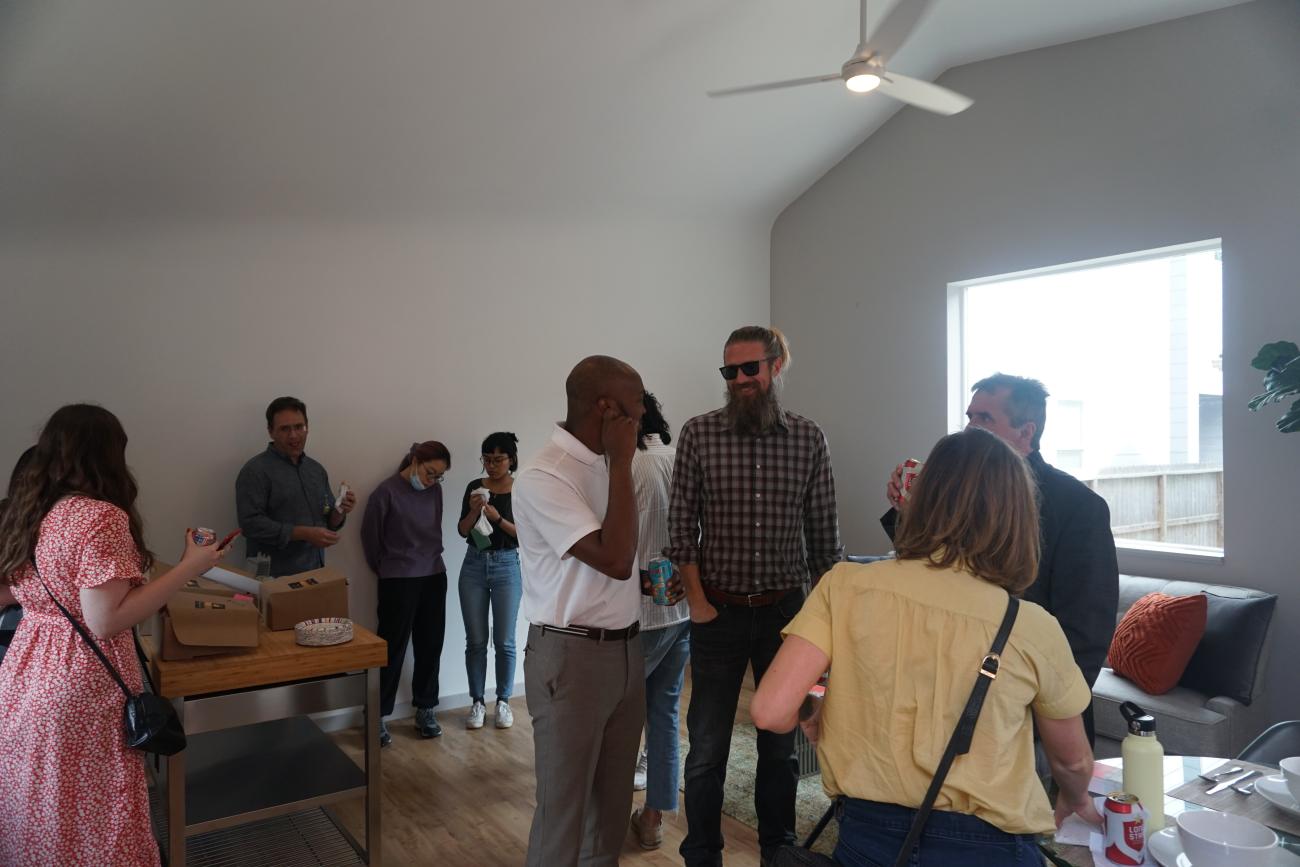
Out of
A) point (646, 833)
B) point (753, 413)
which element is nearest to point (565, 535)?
point (753, 413)

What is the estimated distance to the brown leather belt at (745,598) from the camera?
2518 millimetres

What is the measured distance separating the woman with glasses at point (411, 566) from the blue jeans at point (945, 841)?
331 cm

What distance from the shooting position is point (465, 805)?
11.2 ft

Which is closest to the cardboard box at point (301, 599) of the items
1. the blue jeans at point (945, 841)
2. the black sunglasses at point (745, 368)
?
the black sunglasses at point (745, 368)

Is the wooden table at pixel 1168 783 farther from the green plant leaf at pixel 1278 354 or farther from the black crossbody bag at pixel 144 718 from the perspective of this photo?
the green plant leaf at pixel 1278 354

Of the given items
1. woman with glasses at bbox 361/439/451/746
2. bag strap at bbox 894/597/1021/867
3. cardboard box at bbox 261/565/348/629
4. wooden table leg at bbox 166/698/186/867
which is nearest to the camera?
bag strap at bbox 894/597/1021/867

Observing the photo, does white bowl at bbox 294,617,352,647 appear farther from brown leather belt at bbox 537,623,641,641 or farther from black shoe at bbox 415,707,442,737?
black shoe at bbox 415,707,442,737

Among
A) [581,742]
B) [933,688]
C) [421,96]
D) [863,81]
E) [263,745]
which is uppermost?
[421,96]

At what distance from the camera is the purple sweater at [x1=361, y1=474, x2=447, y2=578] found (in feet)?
14.0

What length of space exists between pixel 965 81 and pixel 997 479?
4285 mm

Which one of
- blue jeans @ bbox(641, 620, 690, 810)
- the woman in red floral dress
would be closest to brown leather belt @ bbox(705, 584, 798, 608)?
blue jeans @ bbox(641, 620, 690, 810)

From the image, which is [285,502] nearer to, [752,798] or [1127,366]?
[752,798]

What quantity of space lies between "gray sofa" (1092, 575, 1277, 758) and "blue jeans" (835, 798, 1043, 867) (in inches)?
99.2

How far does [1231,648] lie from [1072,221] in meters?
2.18
